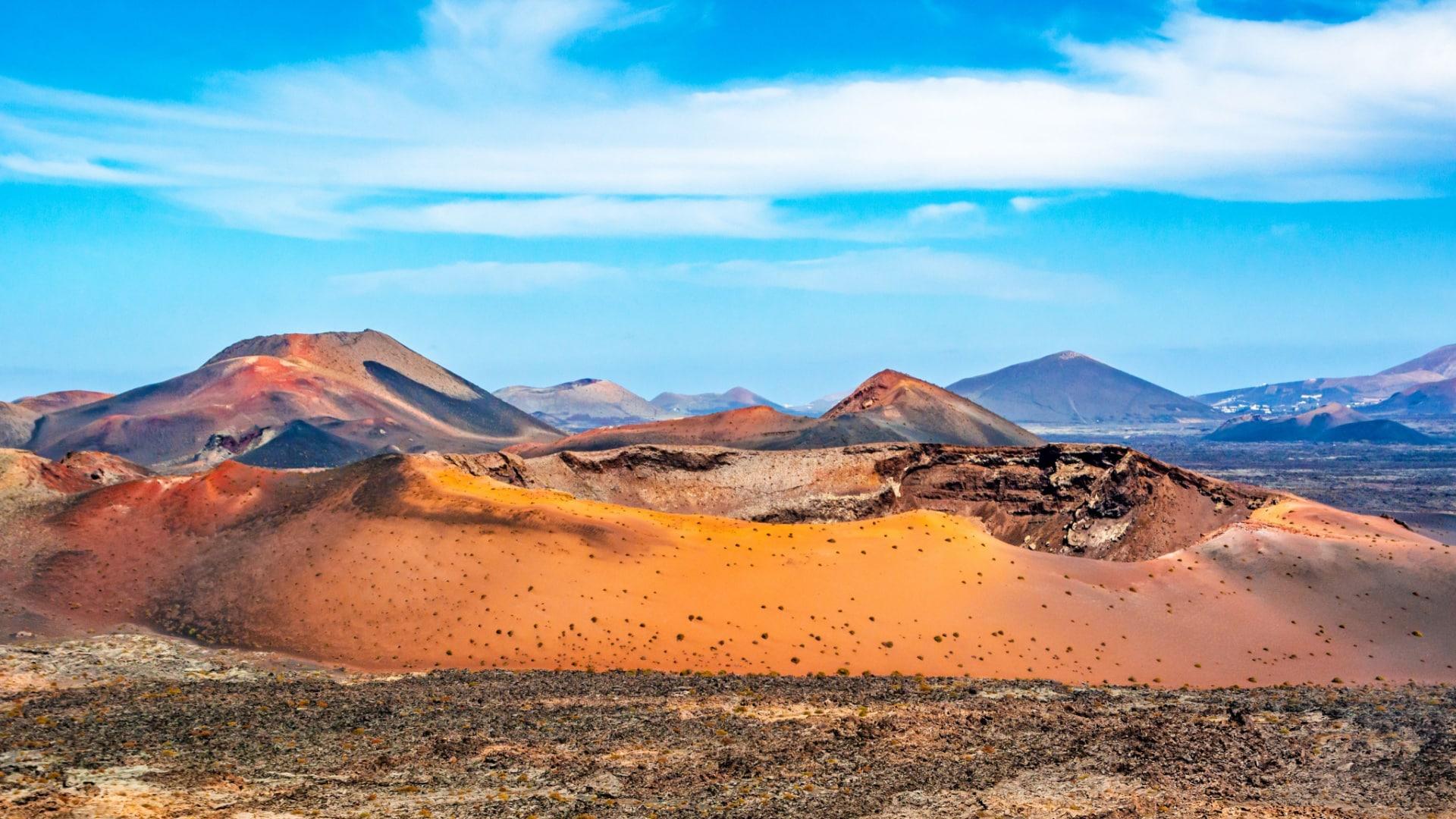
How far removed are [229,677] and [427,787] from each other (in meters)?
10.5

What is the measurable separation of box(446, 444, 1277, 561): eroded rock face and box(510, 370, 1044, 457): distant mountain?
20.1 m

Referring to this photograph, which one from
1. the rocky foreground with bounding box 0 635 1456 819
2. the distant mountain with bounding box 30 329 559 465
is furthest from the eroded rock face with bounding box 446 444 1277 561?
the distant mountain with bounding box 30 329 559 465

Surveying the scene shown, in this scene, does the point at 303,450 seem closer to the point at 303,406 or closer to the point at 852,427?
the point at 303,406

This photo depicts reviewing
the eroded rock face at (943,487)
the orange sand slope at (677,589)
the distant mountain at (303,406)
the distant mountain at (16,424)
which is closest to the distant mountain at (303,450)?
the distant mountain at (303,406)

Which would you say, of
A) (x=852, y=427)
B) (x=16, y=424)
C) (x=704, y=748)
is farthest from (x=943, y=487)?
(x=16, y=424)

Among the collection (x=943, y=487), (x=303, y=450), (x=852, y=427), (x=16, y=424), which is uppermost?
(x=16, y=424)

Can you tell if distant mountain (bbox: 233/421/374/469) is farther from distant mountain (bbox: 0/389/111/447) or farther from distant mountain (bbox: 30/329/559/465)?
distant mountain (bbox: 0/389/111/447)

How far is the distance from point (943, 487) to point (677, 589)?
2243cm

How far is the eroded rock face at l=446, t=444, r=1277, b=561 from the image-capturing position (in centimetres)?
4284

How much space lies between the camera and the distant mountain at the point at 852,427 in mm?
79500

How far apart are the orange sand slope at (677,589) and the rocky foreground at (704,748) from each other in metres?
4.74

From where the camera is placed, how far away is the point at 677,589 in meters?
28.4

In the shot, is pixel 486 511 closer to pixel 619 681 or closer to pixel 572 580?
pixel 572 580

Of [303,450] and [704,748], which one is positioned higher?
[303,450]
